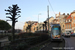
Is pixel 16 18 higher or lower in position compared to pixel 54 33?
higher

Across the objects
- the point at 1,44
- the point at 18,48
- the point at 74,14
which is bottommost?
the point at 18,48

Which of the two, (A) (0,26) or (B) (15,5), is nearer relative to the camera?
(B) (15,5)

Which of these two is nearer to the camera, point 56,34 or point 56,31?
point 56,34

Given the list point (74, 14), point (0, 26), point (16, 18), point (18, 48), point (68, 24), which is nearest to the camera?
point (18, 48)

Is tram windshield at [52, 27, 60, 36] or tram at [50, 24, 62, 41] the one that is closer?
tram at [50, 24, 62, 41]

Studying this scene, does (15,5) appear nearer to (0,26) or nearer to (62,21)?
(0,26)

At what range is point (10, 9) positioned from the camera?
17.5 meters

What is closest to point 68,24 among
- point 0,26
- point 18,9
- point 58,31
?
point 0,26

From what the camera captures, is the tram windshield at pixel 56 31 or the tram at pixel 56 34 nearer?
the tram at pixel 56 34

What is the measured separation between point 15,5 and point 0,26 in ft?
135

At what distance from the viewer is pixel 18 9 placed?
1756cm

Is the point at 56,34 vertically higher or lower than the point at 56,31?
lower

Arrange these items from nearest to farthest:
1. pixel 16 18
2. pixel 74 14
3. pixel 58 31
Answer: pixel 16 18
pixel 58 31
pixel 74 14

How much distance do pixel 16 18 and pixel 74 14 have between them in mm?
55362
